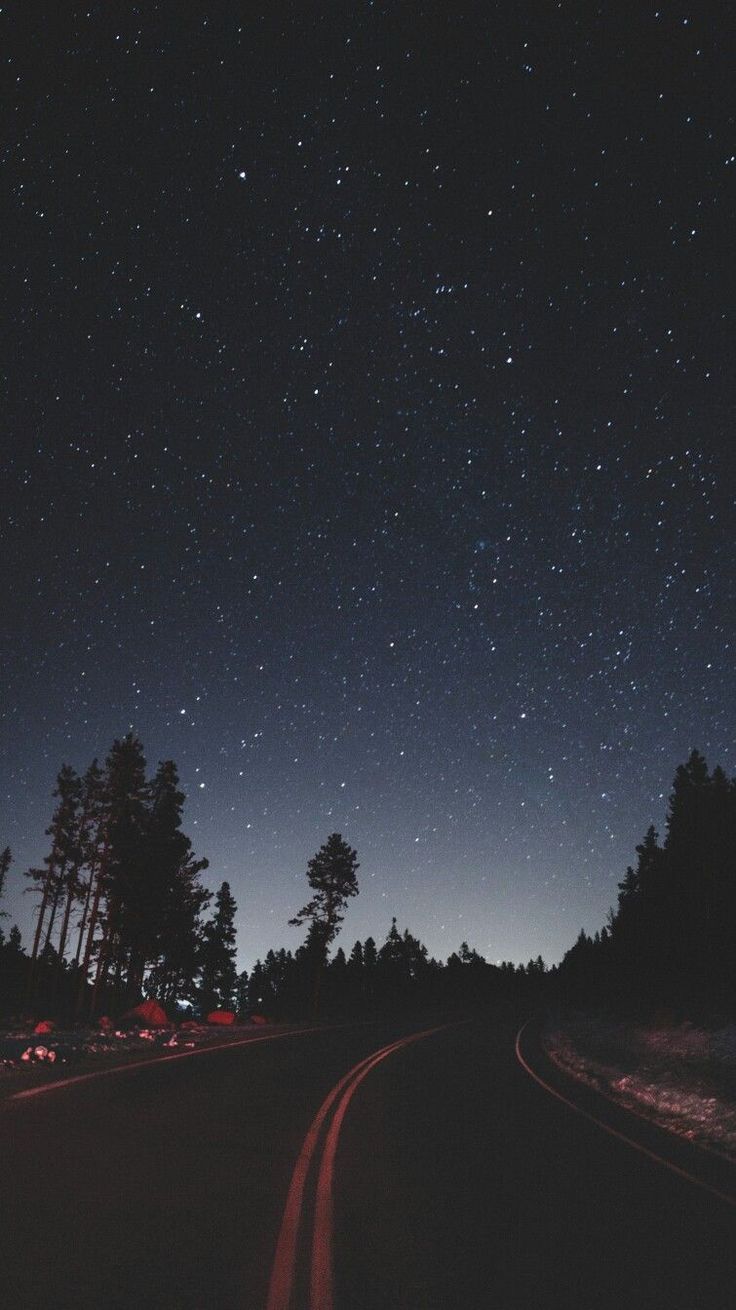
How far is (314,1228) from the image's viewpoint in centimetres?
585

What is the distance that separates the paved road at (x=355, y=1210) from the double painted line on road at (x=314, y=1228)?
0.05m

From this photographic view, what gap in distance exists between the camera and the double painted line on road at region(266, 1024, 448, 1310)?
180 inches

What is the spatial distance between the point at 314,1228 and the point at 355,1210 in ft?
2.37

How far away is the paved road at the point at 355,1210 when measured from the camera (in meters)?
4.75

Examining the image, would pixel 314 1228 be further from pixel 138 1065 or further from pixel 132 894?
pixel 132 894

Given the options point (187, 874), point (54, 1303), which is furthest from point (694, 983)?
point (54, 1303)

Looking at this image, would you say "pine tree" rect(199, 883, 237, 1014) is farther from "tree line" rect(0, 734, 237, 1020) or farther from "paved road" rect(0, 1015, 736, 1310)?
"paved road" rect(0, 1015, 736, 1310)

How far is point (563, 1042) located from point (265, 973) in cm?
13368

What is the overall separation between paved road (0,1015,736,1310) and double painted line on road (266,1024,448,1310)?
47 millimetres

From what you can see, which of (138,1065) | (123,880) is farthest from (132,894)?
(138,1065)

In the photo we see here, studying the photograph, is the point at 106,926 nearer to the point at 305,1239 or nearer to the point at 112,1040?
the point at 112,1040

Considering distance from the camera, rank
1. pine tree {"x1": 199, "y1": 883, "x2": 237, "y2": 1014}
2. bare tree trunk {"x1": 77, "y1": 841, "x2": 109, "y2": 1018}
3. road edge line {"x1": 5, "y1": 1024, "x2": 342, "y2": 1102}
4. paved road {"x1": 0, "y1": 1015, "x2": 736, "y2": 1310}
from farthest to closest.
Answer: pine tree {"x1": 199, "y1": 883, "x2": 237, "y2": 1014} < bare tree trunk {"x1": 77, "y1": 841, "x2": 109, "y2": 1018} < road edge line {"x1": 5, "y1": 1024, "x2": 342, "y2": 1102} < paved road {"x1": 0, "y1": 1015, "x2": 736, "y2": 1310}

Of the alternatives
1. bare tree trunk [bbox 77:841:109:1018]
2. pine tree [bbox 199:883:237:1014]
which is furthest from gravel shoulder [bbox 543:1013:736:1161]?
pine tree [bbox 199:883:237:1014]

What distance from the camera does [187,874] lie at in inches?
1951
